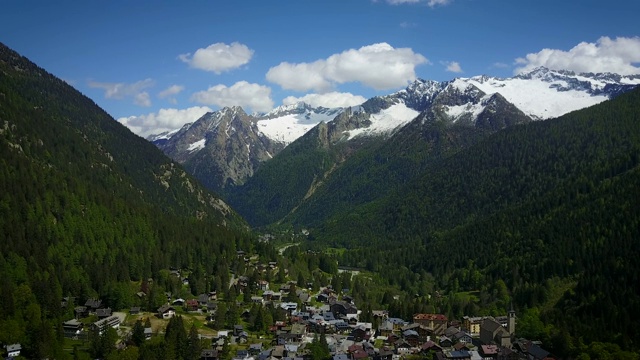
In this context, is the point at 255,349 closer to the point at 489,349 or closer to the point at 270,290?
the point at 489,349

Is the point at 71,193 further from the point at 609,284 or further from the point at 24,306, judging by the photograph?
the point at 609,284

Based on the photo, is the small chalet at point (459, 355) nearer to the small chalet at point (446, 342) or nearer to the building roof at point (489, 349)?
the building roof at point (489, 349)

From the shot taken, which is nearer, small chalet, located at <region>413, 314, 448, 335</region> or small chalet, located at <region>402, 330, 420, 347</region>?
small chalet, located at <region>402, 330, 420, 347</region>

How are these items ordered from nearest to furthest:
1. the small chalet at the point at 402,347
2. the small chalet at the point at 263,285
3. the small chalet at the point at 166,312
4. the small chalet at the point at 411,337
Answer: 1. the small chalet at the point at 402,347
2. the small chalet at the point at 411,337
3. the small chalet at the point at 166,312
4. the small chalet at the point at 263,285

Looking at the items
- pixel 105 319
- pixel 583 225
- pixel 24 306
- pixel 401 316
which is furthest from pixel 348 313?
pixel 583 225

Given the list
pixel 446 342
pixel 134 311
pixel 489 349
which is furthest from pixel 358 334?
pixel 134 311

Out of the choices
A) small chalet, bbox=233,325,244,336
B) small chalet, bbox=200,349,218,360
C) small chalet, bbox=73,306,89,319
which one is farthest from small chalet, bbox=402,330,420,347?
small chalet, bbox=73,306,89,319

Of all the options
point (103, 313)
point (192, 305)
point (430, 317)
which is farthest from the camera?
point (192, 305)

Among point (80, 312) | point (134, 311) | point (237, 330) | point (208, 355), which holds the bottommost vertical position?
point (208, 355)

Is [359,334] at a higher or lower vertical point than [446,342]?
higher

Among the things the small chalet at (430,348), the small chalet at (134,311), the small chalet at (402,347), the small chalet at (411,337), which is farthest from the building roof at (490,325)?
the small chalet at (134,311)

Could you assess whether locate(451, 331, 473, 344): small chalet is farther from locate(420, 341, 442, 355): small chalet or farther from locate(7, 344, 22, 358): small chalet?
locate(7, 344, 22, 358): small chalet

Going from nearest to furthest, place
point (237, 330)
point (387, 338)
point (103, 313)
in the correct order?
point (237, 330)
point (103, 313)
point (387, 338)

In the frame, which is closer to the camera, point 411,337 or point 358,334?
point 411,337
